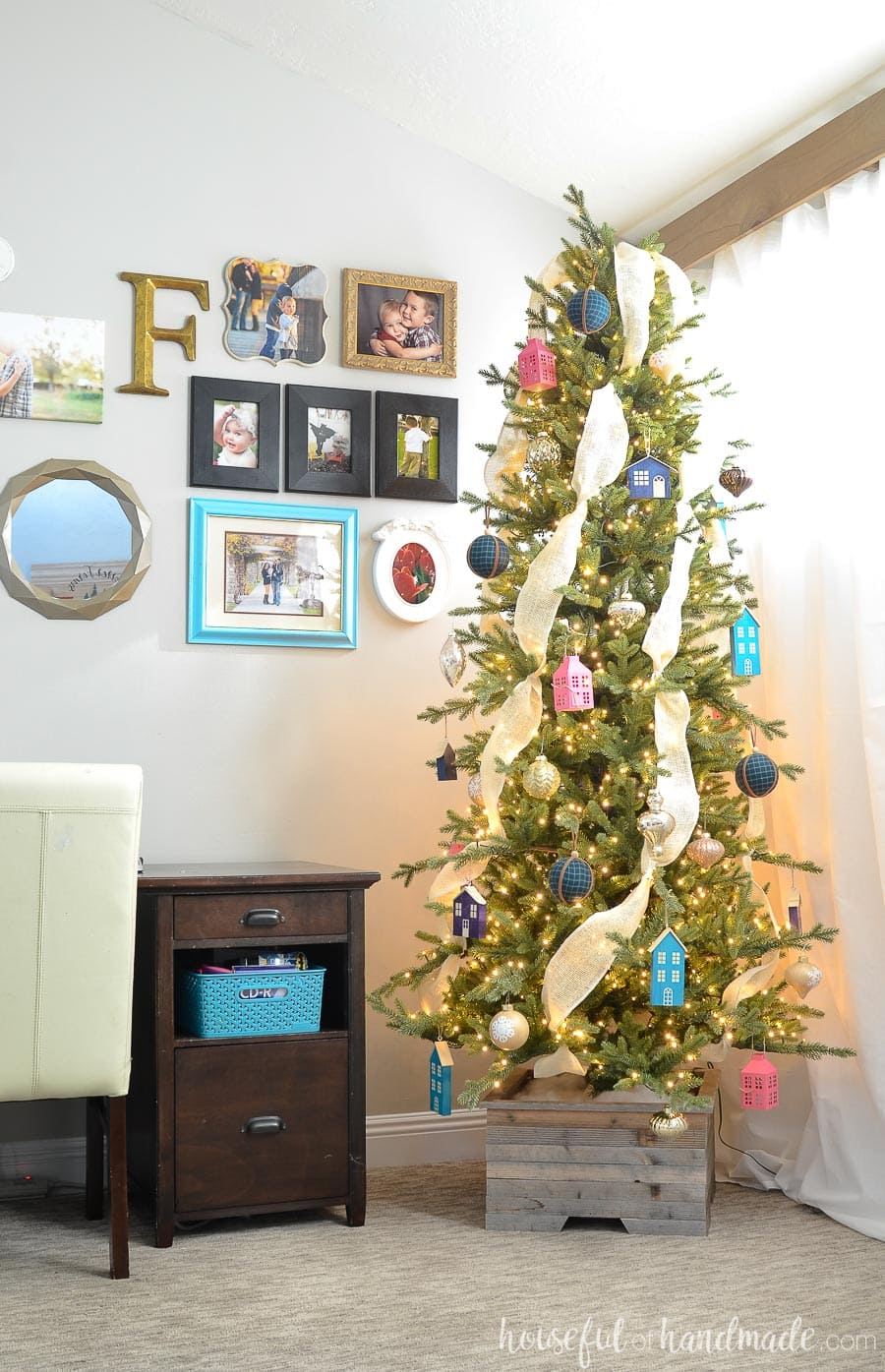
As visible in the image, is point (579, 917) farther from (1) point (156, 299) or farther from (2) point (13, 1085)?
(1) point (156, 299)

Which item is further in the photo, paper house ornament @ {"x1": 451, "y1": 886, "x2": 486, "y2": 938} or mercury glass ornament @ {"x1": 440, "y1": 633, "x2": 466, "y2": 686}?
mercury glass ornament @ {"x1": 440, "y1": 633, "x2": 466, "y2": 686}

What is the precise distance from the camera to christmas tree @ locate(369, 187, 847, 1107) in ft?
8.08

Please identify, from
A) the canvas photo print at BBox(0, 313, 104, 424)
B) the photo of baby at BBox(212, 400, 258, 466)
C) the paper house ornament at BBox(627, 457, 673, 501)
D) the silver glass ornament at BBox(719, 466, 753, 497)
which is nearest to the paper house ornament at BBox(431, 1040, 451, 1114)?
the paper house ornament at BBox(627, 457, 673, 501)

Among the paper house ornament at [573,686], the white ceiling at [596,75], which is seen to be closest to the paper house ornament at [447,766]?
the paper house ornament at [573,686]

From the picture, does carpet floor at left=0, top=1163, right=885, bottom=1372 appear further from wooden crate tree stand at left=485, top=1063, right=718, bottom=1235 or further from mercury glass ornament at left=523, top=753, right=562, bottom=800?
mercury glass ornament at left=523, top=753, right=562, bottom=800

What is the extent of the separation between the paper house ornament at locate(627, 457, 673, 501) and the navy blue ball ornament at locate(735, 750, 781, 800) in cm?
56

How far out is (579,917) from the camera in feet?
8.18

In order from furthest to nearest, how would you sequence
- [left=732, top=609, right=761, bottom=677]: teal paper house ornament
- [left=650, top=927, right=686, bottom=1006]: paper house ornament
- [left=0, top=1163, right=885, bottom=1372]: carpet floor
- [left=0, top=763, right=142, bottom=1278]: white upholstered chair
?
1. [left=732, top=609, right=761, bottom=677]: teal paper house ornament
2. [left=650, top=927, right=686, bottom=1006]: paper house ornament
3. [left=0, top=763, right=142, bottom=1278]: white upholstered chair
4. [left=0, top=1163, right=885, bottom=1372]: carpet floor

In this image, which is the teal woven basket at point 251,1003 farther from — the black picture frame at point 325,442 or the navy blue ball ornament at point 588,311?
the navy blue ball ornament at point 588,311

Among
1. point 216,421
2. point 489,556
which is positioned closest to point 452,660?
point 489,556

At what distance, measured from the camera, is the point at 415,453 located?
3.28m

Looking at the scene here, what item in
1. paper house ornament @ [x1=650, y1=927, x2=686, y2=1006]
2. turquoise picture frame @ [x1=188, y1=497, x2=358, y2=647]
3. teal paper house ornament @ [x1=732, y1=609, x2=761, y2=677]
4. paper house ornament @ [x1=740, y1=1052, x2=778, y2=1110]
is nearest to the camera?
paper house ornament @ [x1=650, y1=927, x2=686, y2=1006]

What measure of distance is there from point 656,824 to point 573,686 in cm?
31

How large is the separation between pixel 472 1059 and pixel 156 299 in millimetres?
1995
